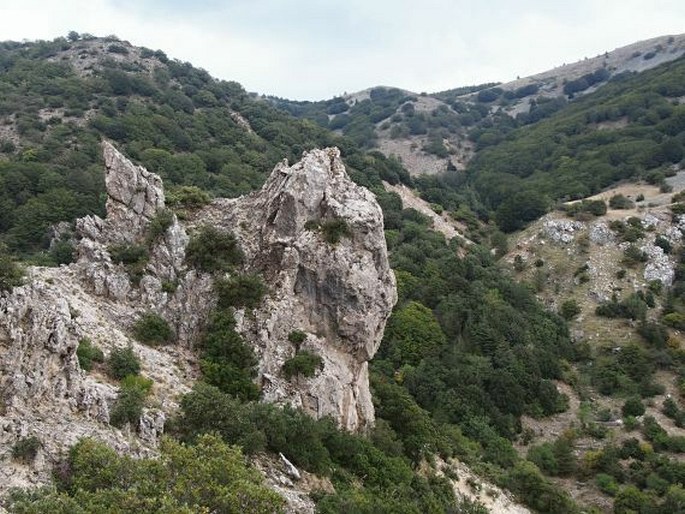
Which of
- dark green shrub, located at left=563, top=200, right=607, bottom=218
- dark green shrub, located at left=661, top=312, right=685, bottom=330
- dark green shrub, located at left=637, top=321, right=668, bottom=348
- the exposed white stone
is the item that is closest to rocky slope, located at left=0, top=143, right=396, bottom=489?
dark green shrub, located at left=637, top=321, right=668, bottom=348

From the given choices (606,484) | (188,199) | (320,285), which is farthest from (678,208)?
(188,199)

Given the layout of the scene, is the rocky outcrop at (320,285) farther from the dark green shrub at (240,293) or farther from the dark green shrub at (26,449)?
the dark green shrub at (26,449)

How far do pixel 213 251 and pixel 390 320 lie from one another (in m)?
24.8

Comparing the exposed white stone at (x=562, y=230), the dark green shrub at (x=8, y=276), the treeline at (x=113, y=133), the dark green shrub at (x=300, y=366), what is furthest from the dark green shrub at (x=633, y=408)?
the dark green shrub at (x=8, y=276)

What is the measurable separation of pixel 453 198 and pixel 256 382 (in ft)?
255

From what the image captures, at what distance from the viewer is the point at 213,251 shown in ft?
96.1

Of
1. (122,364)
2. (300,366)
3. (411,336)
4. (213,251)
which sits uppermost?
(213,251)

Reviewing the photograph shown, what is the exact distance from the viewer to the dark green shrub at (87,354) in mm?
22036

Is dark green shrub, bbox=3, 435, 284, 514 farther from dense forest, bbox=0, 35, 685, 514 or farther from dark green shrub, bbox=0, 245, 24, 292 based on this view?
dark green shrub, bbox=0, 245, 24, 292

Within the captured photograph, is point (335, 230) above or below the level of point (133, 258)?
above

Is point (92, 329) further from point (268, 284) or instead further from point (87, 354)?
point (268, 284)

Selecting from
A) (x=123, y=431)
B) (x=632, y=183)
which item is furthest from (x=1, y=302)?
(x=632, y=183)

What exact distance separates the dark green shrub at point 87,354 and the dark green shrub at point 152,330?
291 cm

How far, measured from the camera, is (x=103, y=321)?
1001 inches
